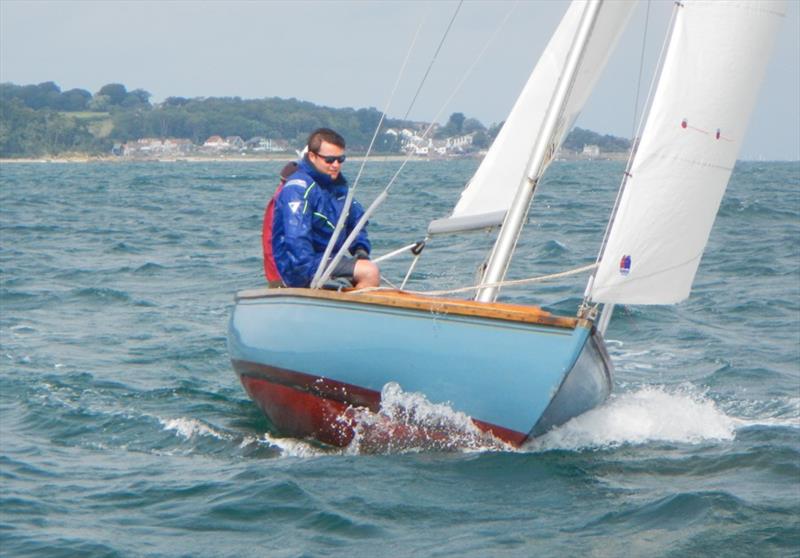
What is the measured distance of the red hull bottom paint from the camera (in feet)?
17.6

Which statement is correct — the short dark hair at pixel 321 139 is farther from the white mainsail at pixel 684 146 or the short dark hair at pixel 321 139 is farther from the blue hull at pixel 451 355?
the white mainsail at pixel 684 146

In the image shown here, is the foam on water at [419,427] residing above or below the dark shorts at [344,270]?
below

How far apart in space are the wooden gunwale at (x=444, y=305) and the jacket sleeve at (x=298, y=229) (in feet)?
0.68

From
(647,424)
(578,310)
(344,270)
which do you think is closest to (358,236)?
(344,270)

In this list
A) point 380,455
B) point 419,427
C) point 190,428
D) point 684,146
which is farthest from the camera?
point 190,428

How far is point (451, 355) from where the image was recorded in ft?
17.0

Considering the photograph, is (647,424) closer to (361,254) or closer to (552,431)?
(552,431)

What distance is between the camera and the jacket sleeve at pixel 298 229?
5887mm

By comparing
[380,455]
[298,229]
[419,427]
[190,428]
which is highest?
[298,229]

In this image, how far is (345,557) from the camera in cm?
417

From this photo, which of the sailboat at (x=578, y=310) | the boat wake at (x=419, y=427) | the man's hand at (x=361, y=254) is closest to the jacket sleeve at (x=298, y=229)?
the sailboat at (x=578, y=310)

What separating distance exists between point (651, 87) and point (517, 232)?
3.21 feet

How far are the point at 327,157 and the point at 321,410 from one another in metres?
1.16

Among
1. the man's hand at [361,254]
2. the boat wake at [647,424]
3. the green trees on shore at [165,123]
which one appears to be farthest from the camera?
the green trees on shore at [165,123]
